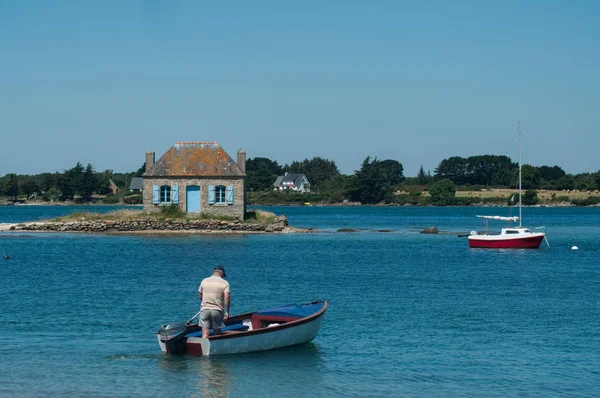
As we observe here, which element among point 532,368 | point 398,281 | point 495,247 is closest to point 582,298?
point 398,281

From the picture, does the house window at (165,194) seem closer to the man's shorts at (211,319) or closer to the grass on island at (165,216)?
the grass on island at (165,216)

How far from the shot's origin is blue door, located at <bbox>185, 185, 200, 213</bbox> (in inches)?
2275

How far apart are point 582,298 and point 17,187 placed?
15011cm

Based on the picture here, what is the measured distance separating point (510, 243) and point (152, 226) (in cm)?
2452

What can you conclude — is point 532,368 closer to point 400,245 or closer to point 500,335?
point 500,335

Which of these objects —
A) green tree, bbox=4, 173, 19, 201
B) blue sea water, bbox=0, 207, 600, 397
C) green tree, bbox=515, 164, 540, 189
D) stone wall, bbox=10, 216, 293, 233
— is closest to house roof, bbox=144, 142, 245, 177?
stone wall, bbox=10, 216, 293, 233

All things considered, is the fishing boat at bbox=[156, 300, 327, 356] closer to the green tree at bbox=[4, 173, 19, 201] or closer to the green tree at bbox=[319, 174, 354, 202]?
the green tree at bbox=[319, 174, 354, 202]

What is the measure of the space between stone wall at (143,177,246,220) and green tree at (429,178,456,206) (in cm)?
11332

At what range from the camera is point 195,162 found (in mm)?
58344

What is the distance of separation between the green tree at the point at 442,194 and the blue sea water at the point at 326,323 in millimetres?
121706

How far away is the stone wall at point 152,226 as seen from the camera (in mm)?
57188

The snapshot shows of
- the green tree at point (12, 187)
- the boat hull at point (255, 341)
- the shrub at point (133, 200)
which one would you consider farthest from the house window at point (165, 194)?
the green tree at point (12, 187)

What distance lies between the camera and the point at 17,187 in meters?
163

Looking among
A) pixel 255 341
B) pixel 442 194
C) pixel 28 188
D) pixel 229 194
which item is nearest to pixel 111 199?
pixel 28 188
